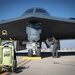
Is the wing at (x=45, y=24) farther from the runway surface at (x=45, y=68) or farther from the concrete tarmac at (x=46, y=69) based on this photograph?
the concrete tarmac at (x=46, y=69)

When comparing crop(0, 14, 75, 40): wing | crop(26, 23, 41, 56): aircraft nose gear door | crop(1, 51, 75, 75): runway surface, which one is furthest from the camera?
crop(0, 14, 75, 40): wing

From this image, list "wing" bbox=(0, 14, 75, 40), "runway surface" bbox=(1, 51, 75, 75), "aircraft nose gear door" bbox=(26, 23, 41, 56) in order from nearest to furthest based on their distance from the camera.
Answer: "runway surface" bbox=(1, 51, 75, 75)
"aircraft nose gear door" bbox=(26, 23, 41, 56)
"wing" bbox=(0, 14, 75, 40)

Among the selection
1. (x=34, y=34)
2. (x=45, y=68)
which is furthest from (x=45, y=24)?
(x=45, y=68)

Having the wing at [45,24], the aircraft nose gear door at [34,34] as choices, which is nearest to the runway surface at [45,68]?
the aircraft nose gear door at [34,34]

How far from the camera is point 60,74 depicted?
270 inches

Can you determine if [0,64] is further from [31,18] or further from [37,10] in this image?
[37,10]

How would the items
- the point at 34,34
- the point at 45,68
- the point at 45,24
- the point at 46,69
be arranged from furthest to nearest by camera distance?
the point at 45,24
the point at 34,34
the point at 45,68
the point at 46,69

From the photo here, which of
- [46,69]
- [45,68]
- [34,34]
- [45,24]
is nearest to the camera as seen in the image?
[46,69]

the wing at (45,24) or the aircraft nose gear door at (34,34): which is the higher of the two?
the wing at (45,24)

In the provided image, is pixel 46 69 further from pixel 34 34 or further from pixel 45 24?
pixel 45 24

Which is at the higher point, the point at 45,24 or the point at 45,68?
the point at 45,24

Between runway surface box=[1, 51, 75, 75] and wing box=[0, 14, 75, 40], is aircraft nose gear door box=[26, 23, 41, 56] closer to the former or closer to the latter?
wing box=[0, 14, 75, 40]

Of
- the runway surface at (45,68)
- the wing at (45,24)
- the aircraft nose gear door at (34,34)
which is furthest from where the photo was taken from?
the wing at (45,24)

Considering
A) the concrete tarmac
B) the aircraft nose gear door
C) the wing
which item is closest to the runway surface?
the concrete tarmac
